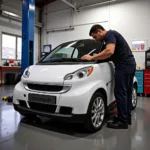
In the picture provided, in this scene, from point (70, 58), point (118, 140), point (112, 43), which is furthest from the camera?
point (70, 58)

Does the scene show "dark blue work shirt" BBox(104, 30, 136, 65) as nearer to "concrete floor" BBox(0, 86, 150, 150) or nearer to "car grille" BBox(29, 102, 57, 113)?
"concrete floor" BBox(0, 86, 150, 150)

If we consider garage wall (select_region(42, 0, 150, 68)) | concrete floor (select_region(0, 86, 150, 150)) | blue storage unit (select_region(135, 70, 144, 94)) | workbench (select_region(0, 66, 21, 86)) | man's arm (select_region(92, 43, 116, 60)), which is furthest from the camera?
workbench (select_region(0, 66, 21, 86))

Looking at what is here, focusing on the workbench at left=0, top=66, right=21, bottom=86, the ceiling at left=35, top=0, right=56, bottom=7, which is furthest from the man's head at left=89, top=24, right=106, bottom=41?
the ceiling at left=35, top=0, right=56, bottom=7

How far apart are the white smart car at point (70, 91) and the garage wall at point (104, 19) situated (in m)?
4.75

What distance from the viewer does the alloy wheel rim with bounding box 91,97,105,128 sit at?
2029 mm

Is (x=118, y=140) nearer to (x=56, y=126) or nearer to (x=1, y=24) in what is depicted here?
(x=56, y=126)

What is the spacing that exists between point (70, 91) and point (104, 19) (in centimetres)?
618

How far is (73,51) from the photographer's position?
8.82 ft

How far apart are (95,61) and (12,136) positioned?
1.33m

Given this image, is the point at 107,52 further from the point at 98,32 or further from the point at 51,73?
the point at 51,73

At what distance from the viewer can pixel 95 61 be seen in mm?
2168

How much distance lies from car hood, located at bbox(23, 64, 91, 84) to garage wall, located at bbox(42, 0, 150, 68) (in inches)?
199

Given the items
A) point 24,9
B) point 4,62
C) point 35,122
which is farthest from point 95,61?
point 4,62

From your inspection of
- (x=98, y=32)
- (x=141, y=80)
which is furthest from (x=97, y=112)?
(x=141, y=80)
